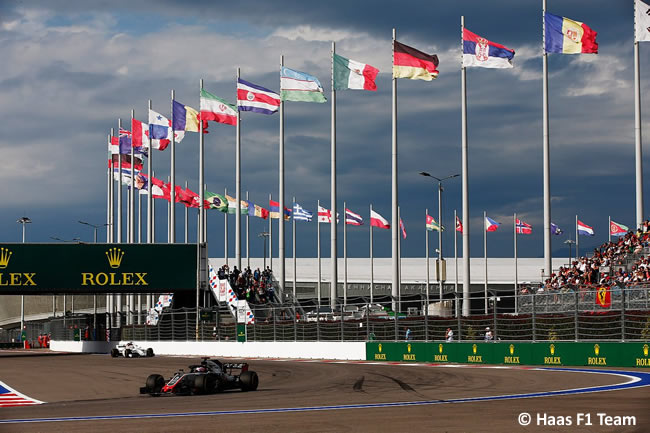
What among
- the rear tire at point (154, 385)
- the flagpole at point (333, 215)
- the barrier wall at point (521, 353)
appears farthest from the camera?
the flagpole at point (333, 215)

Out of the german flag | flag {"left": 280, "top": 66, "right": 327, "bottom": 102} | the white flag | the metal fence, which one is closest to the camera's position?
the metal fence

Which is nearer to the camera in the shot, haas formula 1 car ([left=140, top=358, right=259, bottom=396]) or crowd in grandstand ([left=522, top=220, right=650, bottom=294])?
haas formula 1 car ([left=140, top=358, right=259, bottom=396])

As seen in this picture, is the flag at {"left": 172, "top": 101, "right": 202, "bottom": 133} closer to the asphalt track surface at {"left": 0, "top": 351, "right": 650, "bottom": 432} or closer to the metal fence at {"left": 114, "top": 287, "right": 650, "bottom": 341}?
the metal fence at {"left": 114, "top": 287, "right": 650, "bottom": 341}

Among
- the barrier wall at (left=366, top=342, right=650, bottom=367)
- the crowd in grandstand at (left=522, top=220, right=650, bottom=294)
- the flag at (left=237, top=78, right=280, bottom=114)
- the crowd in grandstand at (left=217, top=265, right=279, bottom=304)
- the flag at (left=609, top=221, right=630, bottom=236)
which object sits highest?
the flag at (left=237, top=78, right=280, bottom=114)

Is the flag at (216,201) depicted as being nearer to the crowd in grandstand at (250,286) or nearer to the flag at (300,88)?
the crowd in grandstand at (250,286)

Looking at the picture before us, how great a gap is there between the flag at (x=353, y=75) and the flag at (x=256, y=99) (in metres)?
5.71

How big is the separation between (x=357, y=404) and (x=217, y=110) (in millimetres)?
37140

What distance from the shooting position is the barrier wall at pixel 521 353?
28.7 metres

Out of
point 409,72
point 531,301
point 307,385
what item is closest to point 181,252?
point 409,72

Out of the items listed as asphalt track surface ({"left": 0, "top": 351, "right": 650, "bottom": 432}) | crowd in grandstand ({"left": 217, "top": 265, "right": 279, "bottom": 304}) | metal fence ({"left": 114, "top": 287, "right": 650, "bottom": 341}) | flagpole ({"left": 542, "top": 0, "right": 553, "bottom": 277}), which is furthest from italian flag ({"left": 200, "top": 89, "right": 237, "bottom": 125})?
asphalt track surface ({"left": 0, "top": 351, "right": 650, "bottom": 432})

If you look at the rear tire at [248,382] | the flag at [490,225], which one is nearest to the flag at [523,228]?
the flag at [490,225]

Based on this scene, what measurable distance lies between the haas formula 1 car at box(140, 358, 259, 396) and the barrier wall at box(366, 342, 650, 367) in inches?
462

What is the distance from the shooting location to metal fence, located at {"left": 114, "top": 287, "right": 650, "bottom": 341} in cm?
2902

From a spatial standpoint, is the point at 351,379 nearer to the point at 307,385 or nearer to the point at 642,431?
the point at 307,385
